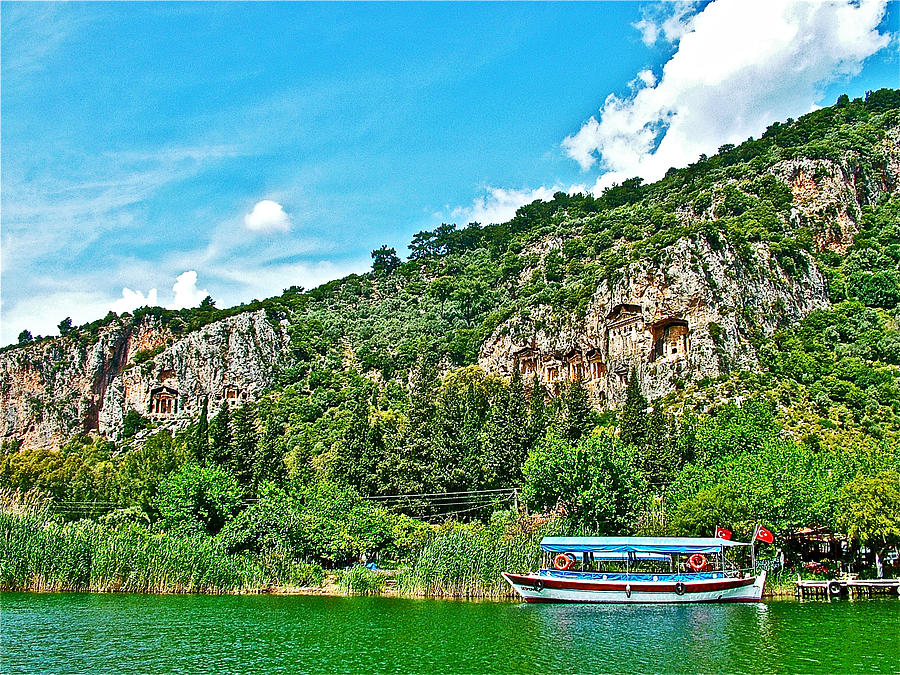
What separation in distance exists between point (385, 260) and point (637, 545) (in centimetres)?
11226

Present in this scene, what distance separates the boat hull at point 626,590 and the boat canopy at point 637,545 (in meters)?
1.54

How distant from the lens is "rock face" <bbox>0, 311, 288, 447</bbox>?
109125 mm

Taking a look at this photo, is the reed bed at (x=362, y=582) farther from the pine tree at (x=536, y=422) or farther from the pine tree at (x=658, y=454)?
the pine tree at (x=658, y=454)

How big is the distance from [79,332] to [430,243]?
63.7m

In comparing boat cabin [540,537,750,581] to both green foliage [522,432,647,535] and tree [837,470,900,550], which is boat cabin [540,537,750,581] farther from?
green foliage [522,432,647,535]

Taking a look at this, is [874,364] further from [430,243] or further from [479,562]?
[430,243]

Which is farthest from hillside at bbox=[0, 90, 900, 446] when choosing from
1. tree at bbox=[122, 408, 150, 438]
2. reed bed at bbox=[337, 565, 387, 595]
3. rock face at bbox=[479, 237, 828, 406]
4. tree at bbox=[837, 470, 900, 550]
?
reed bed at bbox=[337, 565, 387, 595]

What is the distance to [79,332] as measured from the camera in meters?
119

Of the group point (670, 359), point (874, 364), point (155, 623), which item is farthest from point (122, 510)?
point (874, 364)

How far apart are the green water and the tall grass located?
142 inches

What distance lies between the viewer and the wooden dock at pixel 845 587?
41.4 m

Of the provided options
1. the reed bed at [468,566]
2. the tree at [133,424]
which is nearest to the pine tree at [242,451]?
the reed bed at [468,566]

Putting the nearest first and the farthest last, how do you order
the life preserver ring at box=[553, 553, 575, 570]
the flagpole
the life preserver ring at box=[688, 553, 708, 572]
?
the life preserver ring at box=[553, 553, 575, 570] < the life preserver ring at box=[688, 553, 708, 572] < the flagpole

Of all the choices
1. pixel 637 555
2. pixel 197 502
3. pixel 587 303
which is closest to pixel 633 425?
pixel 637 555
